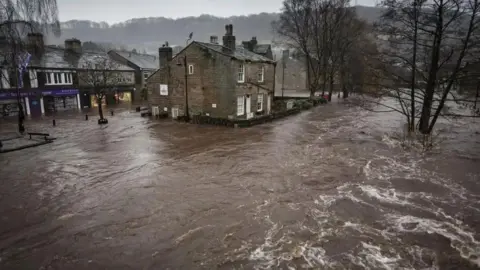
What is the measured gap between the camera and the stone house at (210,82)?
24344 millimetres

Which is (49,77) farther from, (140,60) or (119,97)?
(140,60)

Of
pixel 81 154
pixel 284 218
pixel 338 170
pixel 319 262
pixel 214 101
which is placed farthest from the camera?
pixel 214 101

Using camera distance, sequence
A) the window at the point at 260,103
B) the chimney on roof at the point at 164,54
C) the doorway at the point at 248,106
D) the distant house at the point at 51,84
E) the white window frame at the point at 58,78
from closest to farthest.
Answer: the doorway at the point at 248,106 < the chimney on roof at the point at 164,54 < the window at the point at 260,103 < the distant house at the point at 51,84 < the white window frame at the point at 58,78

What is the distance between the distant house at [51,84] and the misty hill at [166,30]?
8335cm

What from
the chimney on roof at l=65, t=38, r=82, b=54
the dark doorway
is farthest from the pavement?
the chimney on roof at l=65, t=38, r=82, b=54

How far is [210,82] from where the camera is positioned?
25.0 m

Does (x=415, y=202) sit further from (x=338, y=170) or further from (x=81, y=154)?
(x=81, y=154)

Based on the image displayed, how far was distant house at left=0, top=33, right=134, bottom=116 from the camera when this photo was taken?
30.4 meters

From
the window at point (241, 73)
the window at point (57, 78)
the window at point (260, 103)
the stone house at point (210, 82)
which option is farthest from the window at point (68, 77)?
the window at point (260, 103)

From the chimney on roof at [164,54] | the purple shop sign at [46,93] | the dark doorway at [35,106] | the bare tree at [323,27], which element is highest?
the bare tree at [323,27]

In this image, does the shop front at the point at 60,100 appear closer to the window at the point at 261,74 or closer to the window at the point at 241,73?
the window at the point at 241,73

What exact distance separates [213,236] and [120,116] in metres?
26.8

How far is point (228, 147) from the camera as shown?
17516 mm

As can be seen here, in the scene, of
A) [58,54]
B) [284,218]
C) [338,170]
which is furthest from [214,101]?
[58,54]
